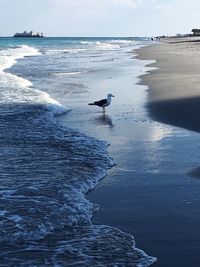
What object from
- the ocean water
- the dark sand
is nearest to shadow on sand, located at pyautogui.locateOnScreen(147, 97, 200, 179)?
the dark sand

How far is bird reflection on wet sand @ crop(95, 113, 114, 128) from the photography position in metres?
12.6

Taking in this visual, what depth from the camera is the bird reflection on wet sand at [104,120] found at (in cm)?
1261

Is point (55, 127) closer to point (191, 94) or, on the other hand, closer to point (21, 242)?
point (191, 94)

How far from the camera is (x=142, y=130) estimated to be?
37.5 feet

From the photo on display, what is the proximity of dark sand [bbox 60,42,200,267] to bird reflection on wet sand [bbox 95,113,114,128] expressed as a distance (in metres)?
0.03

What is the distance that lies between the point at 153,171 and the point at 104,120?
513 cm

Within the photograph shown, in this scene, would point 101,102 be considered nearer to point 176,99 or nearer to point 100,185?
point 176,99

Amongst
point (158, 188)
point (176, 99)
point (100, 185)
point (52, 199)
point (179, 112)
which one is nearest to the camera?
point (52, 199)

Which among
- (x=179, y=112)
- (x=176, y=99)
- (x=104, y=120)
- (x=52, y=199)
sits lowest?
(x=52, y=199)

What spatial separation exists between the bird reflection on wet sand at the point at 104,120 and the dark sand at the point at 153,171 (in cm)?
3

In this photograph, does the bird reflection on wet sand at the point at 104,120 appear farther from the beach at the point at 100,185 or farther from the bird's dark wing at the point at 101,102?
the bird's dark wing at the point at 101,102

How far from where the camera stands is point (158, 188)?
7258 millimetres

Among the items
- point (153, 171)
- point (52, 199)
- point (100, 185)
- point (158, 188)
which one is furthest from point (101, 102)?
point (52, 199)

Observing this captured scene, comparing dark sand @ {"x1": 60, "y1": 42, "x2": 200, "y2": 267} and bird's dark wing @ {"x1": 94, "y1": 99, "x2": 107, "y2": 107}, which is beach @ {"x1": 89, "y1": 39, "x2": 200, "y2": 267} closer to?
dark sand @ {"x1": 60, "y1": 42, "x2": 200, "y2": 267}
